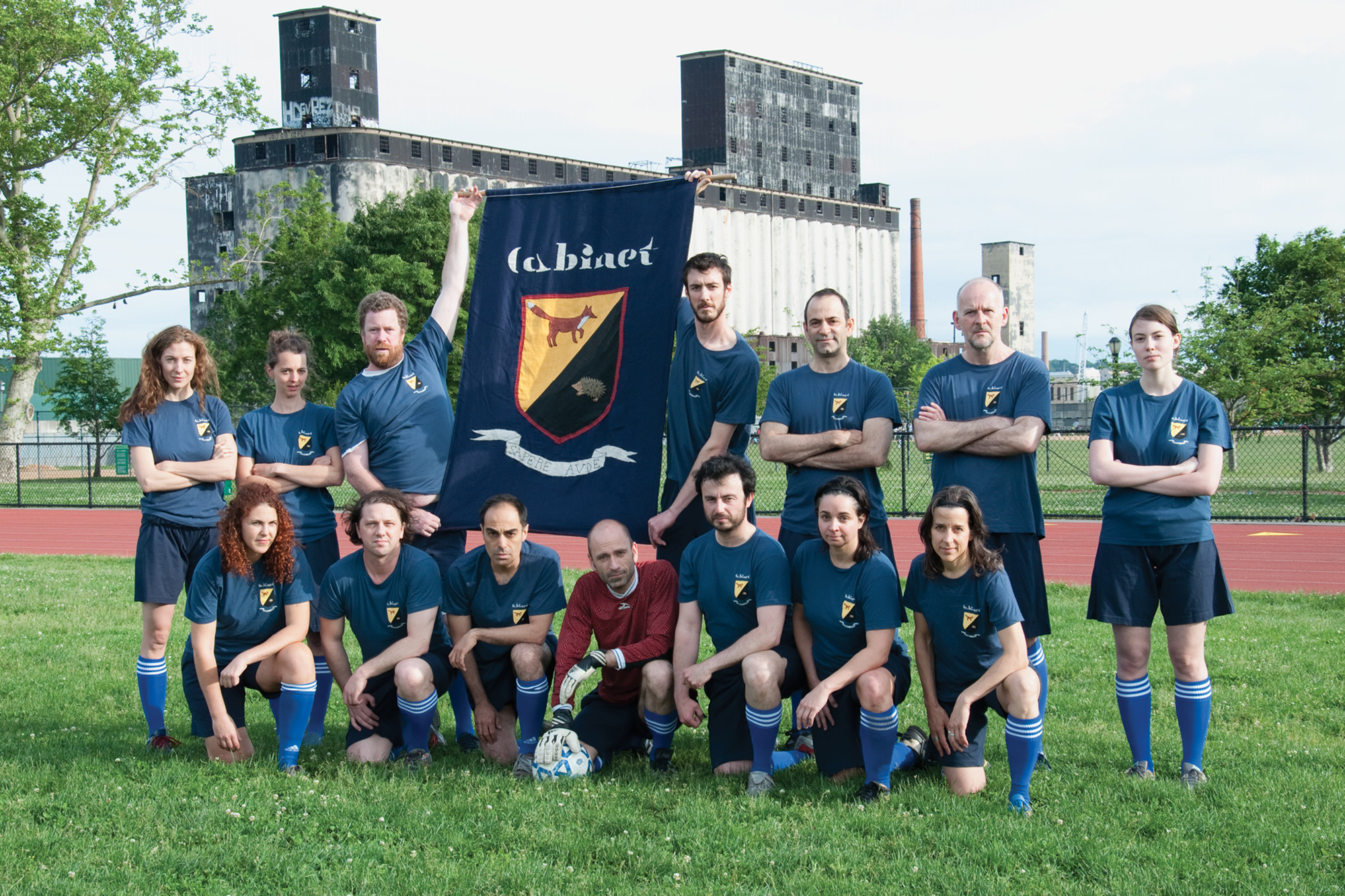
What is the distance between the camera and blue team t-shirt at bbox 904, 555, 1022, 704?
5.04m

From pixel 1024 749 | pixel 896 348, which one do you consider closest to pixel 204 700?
pixel 1024 749

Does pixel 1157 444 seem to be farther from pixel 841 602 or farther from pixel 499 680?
pixel 499 680

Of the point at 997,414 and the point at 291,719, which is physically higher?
the point at 997,414

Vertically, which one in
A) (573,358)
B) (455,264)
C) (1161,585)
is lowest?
(1161,585)

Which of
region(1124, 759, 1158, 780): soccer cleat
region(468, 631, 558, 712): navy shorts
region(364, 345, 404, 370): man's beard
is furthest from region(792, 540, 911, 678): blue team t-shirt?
region(364, 345, 404, 370): man's beard

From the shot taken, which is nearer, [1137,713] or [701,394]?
[1137,713]

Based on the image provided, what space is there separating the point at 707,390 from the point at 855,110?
90831 millimetres

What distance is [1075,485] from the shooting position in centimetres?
2386

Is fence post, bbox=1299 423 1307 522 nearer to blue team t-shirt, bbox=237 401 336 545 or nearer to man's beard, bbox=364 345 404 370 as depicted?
man's beard, bbox=364 345 404 370

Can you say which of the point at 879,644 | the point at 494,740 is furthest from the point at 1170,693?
the point at 494,740

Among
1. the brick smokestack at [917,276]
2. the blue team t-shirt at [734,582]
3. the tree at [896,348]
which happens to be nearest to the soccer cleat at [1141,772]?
the blue team t-shirt at [734,582]

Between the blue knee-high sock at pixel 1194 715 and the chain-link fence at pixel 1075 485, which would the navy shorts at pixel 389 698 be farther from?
the chain-link fence at pixel 1075 485

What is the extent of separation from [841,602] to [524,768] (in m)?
1.72

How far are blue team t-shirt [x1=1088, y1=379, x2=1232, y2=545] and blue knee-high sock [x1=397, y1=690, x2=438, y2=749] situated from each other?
3299mm
